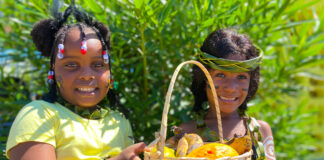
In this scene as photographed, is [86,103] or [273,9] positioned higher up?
[273,9]

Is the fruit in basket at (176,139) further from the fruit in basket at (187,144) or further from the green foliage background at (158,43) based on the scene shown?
the green foliage background at (158,43)

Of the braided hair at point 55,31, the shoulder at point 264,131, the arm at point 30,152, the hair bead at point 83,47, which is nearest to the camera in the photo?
the arm at point 30,152

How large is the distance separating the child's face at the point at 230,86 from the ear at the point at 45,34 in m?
0.74

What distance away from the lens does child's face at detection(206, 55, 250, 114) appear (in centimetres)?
150

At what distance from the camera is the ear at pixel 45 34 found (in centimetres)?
154

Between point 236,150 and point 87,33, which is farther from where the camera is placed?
point 87,33

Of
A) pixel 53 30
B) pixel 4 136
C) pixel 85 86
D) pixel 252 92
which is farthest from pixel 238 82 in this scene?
pixel 4 136

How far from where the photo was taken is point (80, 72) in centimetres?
139

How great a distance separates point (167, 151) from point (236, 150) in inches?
10.5

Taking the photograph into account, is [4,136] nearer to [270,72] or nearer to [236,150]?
[236,150]

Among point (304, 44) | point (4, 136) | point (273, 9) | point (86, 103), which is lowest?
point (4, 136)

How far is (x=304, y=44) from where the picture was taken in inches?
87.7

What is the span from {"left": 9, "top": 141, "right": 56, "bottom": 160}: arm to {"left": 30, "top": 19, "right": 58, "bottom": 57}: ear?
0.50 m

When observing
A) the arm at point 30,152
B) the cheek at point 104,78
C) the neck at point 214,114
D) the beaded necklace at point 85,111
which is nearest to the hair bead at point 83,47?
the cheek at point 104,78
